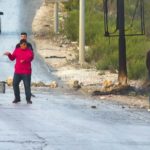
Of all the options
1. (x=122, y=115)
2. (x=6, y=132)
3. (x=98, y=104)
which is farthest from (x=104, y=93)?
(x=6, y=132)

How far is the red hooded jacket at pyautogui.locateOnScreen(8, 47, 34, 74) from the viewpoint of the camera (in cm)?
1852

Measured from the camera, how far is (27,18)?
4938 centimetres

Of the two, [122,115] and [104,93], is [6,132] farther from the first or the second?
[104,93]

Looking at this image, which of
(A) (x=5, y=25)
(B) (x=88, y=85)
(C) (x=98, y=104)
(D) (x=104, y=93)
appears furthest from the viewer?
(A) (x=5, y=25)

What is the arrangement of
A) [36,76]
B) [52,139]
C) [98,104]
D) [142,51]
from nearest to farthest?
[52,139] → [98,104] → [36,76] → [142,51]

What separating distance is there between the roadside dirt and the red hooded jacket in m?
3.07

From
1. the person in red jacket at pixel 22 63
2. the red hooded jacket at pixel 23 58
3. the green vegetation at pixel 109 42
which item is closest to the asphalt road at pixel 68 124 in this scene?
the person in red jacket at pixel 22 63

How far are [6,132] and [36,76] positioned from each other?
14.0 metres

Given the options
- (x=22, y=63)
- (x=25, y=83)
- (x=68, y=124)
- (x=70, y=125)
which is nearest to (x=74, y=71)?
(x=25, y=83)

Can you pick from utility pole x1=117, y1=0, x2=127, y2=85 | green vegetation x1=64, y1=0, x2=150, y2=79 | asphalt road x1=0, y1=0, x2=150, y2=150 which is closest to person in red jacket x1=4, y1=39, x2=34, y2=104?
asphalt road x1=0, y1=0, x2=150, y2=150

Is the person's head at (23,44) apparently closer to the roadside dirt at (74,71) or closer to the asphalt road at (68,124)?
the asphalt road at (68,124)

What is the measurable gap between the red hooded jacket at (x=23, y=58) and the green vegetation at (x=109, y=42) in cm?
857

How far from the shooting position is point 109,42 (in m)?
32.3

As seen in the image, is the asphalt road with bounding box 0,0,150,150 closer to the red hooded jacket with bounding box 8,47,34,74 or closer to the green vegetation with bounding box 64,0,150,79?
the red hooded jacket with bounding box 8,47,34,74
